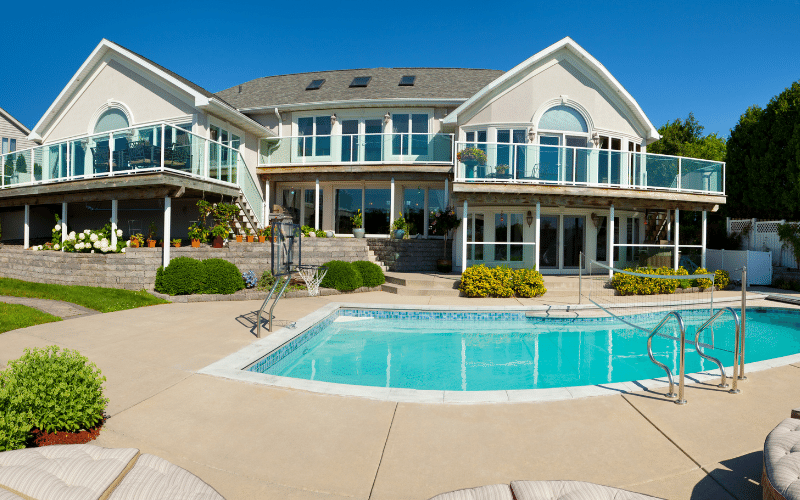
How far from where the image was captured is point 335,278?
44.9 ft

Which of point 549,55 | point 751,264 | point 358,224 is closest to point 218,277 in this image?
point 358,224

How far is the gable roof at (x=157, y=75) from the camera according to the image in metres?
15.6

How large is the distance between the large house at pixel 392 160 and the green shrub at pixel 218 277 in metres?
2.17

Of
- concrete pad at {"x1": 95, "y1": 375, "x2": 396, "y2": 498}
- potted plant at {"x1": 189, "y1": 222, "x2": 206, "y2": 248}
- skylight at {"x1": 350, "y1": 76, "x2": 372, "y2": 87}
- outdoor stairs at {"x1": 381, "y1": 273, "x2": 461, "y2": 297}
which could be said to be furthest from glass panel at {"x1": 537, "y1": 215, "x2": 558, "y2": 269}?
concrete pad at {"x1": 95, "y1": 375, "x2": 396, "y2": 498}

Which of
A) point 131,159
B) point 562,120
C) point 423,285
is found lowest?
point 423,285

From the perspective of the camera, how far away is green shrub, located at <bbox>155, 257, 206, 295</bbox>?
11852mm

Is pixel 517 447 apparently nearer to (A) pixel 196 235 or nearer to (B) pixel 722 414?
(B) pixel 722 414

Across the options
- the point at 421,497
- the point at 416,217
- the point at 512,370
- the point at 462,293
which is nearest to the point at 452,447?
the point at 421,497

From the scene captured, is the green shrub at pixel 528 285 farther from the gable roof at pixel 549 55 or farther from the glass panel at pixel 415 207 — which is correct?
the glass panel at pixel 415 207

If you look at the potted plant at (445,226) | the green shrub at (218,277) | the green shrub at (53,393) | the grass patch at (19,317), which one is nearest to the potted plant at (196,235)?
the green shrub at (218,277)

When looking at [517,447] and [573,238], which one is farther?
[573,238]

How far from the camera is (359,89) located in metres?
21.1

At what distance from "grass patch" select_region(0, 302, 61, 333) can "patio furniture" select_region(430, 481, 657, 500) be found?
9128 millimetres

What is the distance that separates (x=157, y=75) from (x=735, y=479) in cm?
1922
